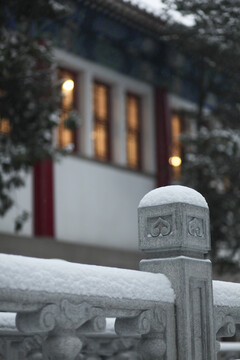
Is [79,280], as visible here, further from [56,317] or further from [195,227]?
[195,227]

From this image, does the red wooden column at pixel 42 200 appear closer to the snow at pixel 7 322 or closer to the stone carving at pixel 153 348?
the snow at pixel 7 322

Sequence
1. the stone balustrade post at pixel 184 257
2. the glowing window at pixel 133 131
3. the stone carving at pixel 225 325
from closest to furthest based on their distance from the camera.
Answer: the stone balustrade post at pixel 184 257, the stone carving at pixel 225 325, the glowing window at pixel 133 131

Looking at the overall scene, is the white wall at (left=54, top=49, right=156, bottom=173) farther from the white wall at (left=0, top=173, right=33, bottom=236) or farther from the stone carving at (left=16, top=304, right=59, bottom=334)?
the stone carving at (left=16, top=304, right=59, bottom=334)

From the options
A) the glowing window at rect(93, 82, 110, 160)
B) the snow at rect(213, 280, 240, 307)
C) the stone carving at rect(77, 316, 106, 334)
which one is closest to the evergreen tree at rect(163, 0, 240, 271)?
the glowing window at rect(93, 82, 110, 160)

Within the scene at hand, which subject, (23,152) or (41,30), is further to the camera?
(41,30)

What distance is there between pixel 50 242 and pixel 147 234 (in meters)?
11.2

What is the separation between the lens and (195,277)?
509 cm

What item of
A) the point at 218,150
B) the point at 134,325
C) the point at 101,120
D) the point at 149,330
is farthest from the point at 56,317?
the point at 101,120

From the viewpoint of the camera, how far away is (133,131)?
19.2 m

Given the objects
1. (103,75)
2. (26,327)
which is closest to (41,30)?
(103,75)

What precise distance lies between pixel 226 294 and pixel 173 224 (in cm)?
81

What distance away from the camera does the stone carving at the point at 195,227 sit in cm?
512

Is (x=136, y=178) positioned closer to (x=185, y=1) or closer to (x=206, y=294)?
(x=185, y=1)

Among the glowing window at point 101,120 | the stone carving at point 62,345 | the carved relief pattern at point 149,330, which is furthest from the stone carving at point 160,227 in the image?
the glowing window at point 101,120
